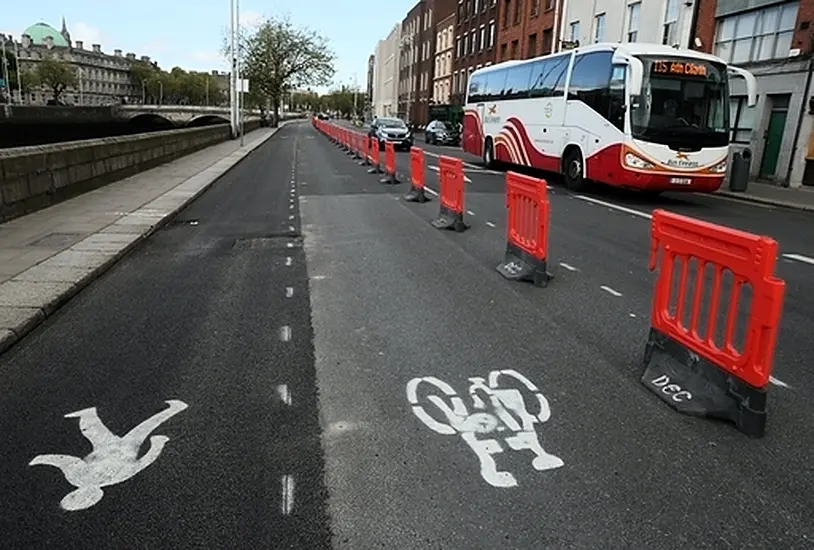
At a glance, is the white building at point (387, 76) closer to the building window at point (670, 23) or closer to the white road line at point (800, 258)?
the building window at point (670, 23)

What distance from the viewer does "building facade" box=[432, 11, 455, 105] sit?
221 ft

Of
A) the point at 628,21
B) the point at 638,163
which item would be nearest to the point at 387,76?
the point at 628,21

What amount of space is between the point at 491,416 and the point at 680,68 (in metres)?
13.6

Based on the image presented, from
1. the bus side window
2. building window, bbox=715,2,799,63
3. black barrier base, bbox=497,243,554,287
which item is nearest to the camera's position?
black barrier base, bbox=497,243,554,287

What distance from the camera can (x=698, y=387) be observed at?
163 inches

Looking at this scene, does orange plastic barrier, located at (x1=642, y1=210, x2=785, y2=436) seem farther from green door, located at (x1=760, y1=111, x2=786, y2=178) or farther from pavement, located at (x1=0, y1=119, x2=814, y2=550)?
green door, located at (x1=760, y1=111, x2=786, y2=178)

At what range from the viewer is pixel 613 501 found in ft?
10.1

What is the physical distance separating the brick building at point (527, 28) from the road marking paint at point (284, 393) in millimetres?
37616

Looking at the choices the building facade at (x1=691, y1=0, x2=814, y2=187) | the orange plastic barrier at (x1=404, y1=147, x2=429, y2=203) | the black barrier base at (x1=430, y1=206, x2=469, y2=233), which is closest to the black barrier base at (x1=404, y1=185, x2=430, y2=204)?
the orange plastic barrier at (x1=404, y1=147, x2=429, y2=203)

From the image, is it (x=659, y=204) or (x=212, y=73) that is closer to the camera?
(x=659, y=204)

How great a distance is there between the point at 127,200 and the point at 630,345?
10699 mm

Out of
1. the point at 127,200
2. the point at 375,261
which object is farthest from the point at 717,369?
the point at 127,200

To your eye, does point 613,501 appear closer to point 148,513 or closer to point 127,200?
point 148,513

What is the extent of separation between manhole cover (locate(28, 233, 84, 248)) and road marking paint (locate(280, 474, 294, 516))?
649cm
